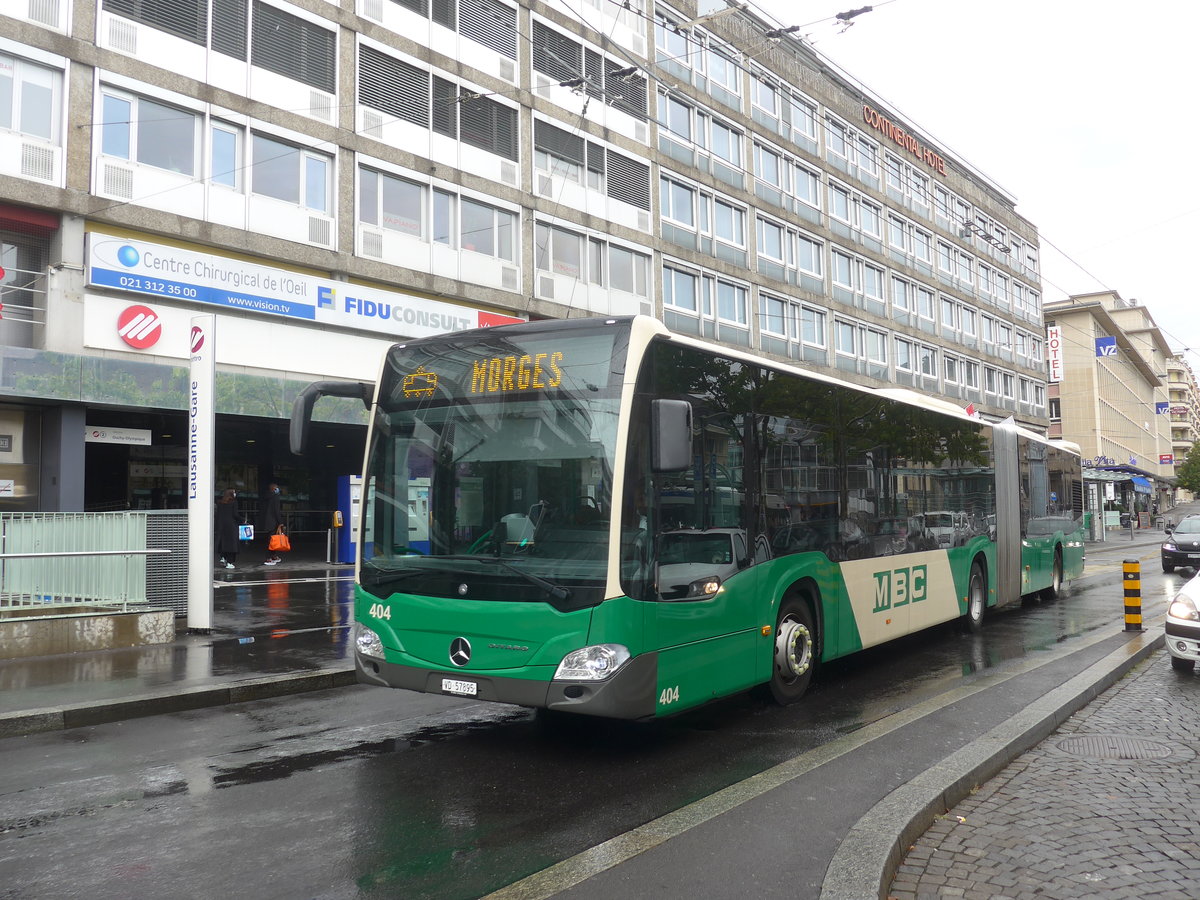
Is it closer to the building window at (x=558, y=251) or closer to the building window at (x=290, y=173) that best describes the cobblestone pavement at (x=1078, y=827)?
the building window at (x=290, y=173)

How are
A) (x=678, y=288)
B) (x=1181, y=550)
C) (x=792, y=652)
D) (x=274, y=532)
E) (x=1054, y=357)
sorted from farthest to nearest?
(x=1054, y=357) < (x=678, y=288) < (x=1181, y=550) < (x=274, y=532) < (x=792, y=652)

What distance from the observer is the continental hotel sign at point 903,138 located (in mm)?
40844

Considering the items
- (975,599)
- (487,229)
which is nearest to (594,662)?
(975,599)

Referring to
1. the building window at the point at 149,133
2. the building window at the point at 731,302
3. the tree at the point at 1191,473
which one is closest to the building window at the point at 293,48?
the building window at the point at 149,133

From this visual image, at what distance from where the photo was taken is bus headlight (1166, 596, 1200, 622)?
29.3ft

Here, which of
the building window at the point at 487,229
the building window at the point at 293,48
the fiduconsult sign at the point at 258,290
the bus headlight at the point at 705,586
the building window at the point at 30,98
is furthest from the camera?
the building window at the point at 487,229

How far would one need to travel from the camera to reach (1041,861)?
423 cm

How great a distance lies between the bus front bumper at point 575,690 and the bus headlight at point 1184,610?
5879 mm

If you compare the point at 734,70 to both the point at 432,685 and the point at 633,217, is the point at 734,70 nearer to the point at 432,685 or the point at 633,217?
the point at 633,217

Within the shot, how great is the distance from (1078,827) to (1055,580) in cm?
1314

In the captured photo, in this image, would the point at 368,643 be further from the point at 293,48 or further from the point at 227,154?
the point at 293,48

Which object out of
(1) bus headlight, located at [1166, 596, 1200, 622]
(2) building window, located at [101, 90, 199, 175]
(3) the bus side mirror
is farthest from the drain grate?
(2) building window, located at [101, 90, 199, 175]

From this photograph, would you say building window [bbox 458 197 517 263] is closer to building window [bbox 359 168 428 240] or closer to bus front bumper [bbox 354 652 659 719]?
building window [bbox 359 168 428 240]

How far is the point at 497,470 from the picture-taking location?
246 inches
